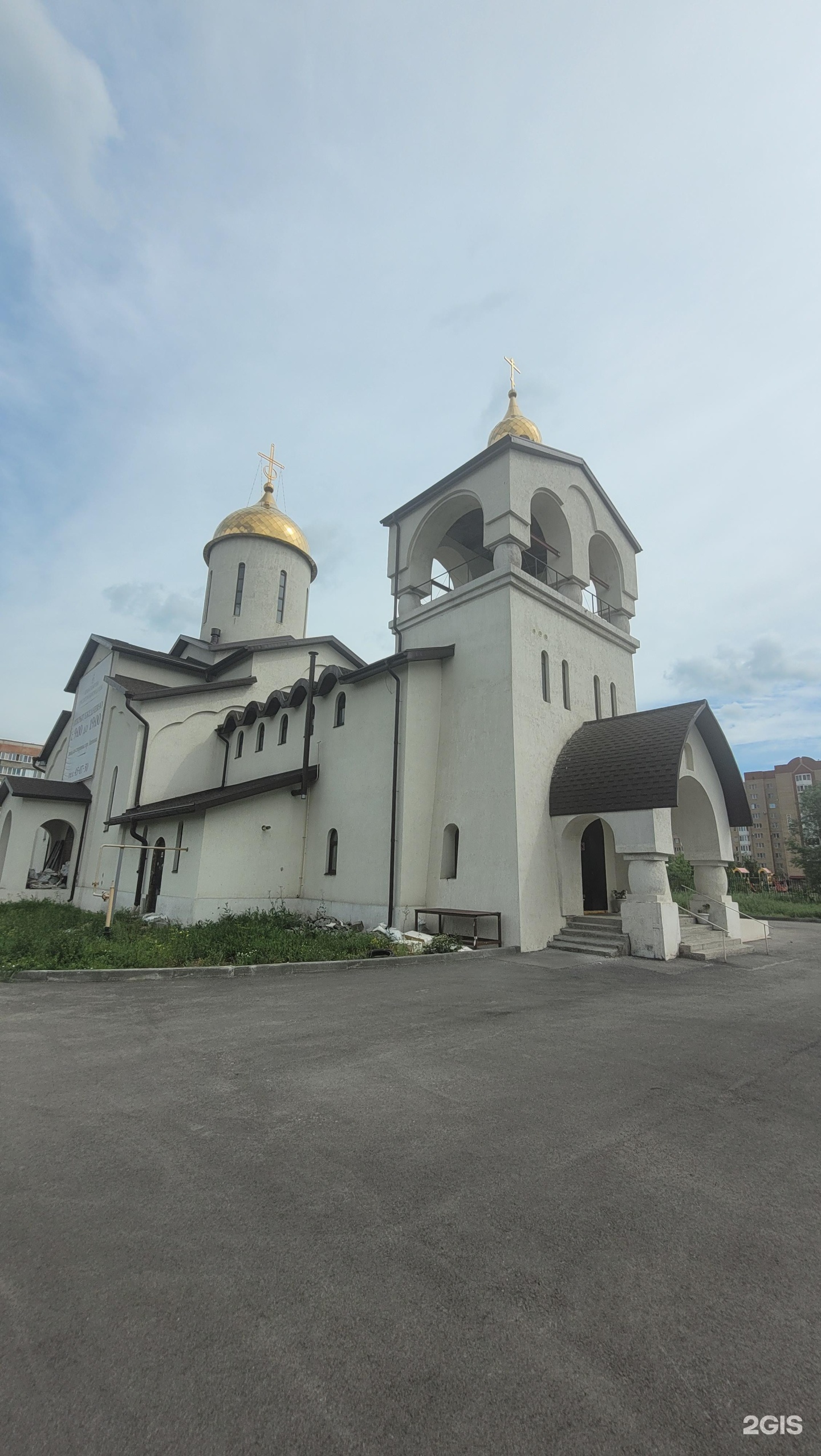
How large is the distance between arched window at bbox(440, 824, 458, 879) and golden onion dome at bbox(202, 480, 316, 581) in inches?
694

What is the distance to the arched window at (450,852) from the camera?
13734 mm

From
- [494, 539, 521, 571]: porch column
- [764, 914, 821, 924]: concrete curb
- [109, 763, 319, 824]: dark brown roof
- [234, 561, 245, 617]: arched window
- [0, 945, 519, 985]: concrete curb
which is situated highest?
[234, 561, 245, 617]: arched window

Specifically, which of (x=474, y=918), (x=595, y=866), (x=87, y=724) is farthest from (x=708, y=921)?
(x=87, y=724)

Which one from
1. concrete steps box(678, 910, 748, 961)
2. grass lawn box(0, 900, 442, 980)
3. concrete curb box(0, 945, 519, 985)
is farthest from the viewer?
concrete steps box(678, 910, 748, 961)

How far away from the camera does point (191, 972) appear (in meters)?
9.17

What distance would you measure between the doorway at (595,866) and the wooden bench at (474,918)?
3.83 m

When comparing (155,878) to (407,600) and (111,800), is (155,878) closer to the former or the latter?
(111,800)

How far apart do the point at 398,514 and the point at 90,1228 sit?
56.1 ft

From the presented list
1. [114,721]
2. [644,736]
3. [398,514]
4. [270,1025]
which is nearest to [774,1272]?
[270,1025]

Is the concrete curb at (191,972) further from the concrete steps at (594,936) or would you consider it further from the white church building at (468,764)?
the concrete steps at (594,936)

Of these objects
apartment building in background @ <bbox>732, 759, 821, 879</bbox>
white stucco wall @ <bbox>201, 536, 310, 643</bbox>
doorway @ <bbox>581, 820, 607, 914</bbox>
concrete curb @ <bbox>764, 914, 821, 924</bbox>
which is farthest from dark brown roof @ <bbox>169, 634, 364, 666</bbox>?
apartment building in background @ <bbox>732, 759, 821, 879</bbox>

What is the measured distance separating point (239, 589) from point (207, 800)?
45.8 ft

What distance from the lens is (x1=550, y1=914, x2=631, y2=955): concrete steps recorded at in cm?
1180

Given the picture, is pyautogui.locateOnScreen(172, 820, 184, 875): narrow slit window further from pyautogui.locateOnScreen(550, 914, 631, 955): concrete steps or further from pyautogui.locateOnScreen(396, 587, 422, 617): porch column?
pyautogui.locateOnScreen(550, 914, 631, 955): concrete steps
